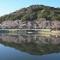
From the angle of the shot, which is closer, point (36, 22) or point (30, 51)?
point (30, 51)

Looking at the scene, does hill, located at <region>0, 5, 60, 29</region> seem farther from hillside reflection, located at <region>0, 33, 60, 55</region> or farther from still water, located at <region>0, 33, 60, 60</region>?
still water, located at <region>0, 33, 60, 60</region>

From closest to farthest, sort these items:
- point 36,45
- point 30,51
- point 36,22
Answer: point 30,51
point 36,45
point 36,22

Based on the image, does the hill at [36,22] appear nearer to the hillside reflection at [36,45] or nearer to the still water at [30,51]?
the hillside reflection at [36,45]

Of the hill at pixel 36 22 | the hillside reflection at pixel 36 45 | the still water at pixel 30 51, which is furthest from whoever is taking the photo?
the hill at pixel 36 22

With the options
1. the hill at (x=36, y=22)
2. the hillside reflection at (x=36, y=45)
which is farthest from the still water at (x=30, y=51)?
the hill at (x=36, y=22)

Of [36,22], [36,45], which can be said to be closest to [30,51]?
[36,45]

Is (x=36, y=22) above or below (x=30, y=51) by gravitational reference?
above

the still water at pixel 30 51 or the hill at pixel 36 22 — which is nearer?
the still water at pixel 30 51

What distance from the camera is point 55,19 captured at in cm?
4228

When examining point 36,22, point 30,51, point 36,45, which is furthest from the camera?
point 36,22

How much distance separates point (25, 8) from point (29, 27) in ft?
58.3

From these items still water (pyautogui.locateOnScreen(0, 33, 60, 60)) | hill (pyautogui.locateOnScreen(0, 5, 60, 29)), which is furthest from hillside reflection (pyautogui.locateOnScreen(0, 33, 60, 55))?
hill (pyautogui.locateOnScreen(0, 5, 60, 29))

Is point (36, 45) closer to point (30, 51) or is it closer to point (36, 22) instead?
point (30, 51)

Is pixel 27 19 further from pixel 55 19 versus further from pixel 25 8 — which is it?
pixel 25 8
